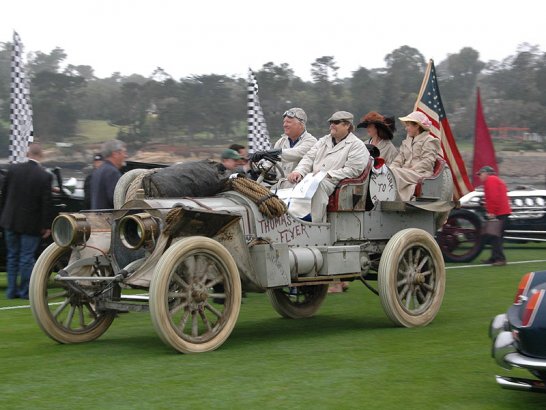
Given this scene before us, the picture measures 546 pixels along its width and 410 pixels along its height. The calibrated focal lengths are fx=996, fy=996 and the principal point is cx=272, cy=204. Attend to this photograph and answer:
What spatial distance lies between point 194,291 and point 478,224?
1005 cm

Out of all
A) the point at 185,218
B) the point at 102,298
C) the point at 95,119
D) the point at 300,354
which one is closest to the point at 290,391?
the point at 300,354

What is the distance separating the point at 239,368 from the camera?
21.9 feet

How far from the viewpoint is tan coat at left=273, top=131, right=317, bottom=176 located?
9.58m

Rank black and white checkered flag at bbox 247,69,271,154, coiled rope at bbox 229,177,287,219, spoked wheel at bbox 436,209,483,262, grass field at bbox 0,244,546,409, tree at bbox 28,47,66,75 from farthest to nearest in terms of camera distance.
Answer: tree at bbox 28,47,66,75, black and white checkered flag at bbox 247,69,271,154, spoked wheel at bbox 436,209,483,262, coiled rope at bbox 229,177,287,219, grass field at bbox 0,244,546,409

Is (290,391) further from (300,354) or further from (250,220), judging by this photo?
(250,220)

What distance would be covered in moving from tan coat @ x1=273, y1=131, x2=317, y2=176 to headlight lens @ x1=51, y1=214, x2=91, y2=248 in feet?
8.50

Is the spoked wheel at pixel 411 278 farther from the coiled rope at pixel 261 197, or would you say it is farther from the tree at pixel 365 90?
the tree at pixel 365 90

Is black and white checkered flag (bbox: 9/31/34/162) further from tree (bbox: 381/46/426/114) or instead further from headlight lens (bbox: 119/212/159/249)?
tree (bbox: 381/46/426/114)

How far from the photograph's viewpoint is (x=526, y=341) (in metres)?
5.32

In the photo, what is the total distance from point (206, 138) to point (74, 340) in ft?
107

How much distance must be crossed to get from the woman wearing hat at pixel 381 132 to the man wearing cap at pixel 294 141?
639mm

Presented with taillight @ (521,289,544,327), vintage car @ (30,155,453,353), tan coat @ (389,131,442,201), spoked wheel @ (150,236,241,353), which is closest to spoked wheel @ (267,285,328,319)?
vintage car @ (30,155,453,353)

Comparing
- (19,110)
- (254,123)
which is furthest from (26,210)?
(254,123)

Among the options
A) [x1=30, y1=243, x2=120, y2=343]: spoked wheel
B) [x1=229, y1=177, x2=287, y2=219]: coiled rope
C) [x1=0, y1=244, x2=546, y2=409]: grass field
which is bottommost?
[x1=0, y1=244, x2=546, y2=409]: grass field
